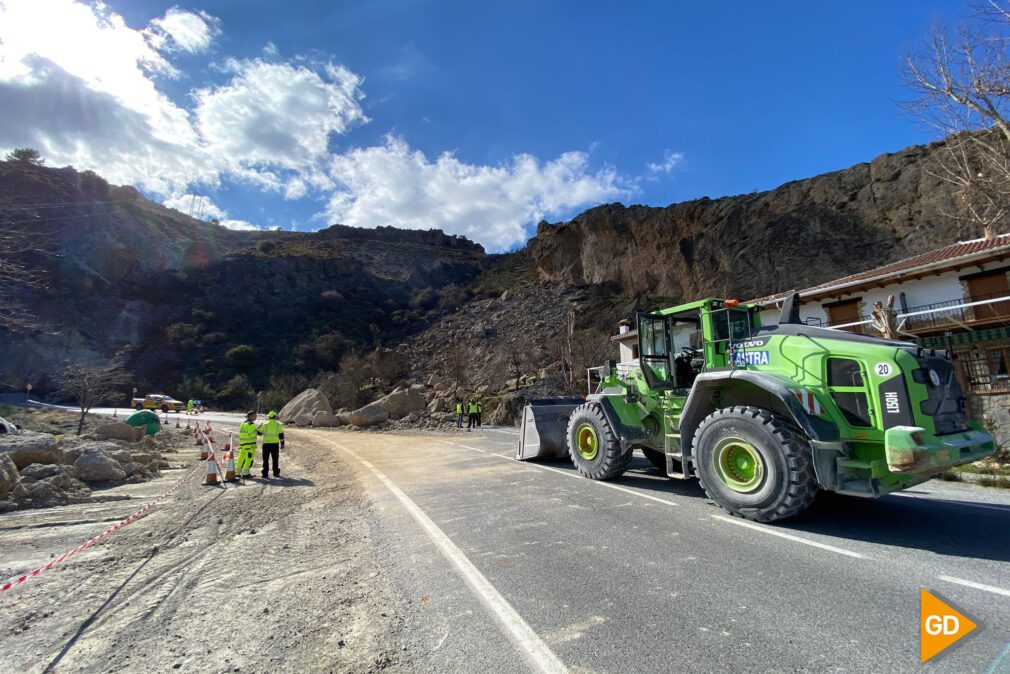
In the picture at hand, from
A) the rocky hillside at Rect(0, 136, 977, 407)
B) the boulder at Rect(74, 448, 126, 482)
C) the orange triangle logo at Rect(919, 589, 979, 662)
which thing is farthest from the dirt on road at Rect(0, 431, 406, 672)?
the rocky hillside at Rect(0, 136, 977, 407)

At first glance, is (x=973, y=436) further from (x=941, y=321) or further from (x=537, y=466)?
(x=941, y=321)

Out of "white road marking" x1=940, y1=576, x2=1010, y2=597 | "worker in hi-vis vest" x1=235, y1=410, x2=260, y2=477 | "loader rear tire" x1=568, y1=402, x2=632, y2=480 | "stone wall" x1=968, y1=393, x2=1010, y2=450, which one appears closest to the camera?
"white road marking" x1=940, y1=576, x2=1010, y2=597

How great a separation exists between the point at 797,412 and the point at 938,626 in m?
2.36

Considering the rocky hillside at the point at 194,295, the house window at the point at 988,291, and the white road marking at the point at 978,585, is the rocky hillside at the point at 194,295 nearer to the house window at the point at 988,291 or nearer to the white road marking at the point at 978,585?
the house window at the point at 988,291

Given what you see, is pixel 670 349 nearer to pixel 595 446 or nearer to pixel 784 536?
pixel 595 446

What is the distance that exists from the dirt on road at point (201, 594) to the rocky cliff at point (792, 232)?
126 ft

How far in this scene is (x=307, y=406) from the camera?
31.7 metres

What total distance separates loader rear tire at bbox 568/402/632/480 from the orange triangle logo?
183 inches

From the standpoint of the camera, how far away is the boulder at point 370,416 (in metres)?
27.1

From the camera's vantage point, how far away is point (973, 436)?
516cm

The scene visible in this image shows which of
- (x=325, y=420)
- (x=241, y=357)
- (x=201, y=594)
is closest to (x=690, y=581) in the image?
(x=201, y=594)

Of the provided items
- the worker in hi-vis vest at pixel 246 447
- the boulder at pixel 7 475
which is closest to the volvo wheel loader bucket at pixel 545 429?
the worker in hi-vis vest at pixel 246 447

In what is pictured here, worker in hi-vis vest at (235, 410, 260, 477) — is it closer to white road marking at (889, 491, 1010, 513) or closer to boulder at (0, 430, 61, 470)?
boulder at (0, 430, 61, 470)

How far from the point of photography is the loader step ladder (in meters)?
6.55
